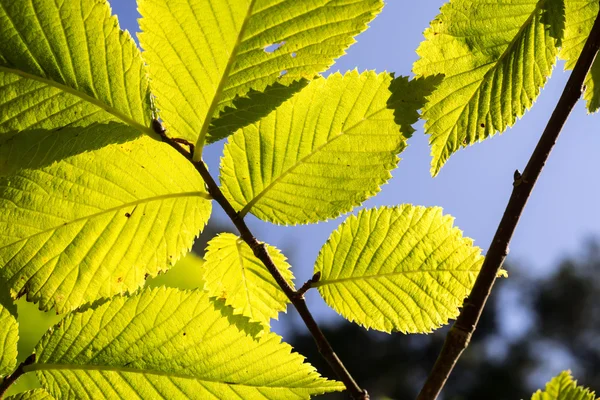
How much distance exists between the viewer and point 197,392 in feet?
2.16

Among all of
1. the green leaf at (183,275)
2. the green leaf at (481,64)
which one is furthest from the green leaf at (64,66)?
the green leaf at (183,275)

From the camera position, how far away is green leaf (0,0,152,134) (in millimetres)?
551

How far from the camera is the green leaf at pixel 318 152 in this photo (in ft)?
2.21

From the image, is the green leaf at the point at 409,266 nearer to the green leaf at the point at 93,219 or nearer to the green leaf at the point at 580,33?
the green leaf at the point at 93,219

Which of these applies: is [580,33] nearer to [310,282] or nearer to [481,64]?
[481,64]

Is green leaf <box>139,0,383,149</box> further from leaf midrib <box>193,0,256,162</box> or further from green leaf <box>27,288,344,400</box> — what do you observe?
green leaf <box>27,288,344,400</box>

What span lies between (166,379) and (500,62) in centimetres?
63

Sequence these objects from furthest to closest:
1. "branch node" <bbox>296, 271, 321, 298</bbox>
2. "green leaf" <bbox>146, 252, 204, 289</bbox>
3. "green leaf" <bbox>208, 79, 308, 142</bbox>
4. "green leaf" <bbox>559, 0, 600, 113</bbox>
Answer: "green leaf" <bbox>146, 252, 204, 289</bbox> → "green leaf" <bbox>559, 0, 600, 113</bbox> → "branch node" <bbox>296, 271, 321, 298</bbox> → "green leaf" <bbox>208, 79, 308, 142</bbox>

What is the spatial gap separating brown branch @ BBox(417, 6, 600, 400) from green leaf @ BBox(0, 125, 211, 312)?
33 cm

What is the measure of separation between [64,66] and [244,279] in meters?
0.37

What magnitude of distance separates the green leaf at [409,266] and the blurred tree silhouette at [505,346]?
64.1 feet

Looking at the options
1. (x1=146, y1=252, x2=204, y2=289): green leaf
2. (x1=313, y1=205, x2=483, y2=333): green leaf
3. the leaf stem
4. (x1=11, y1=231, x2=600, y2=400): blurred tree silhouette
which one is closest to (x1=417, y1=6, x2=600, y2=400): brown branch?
(x1=313, y1=205, x2=483, y2=333): green leaf

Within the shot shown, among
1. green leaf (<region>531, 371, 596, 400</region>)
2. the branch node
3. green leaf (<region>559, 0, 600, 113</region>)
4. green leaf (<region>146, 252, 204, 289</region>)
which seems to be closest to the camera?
green leaf (<region>531, 371, 596, 400</region>)

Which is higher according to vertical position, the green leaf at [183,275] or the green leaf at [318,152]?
the green leaf at [318,152]
